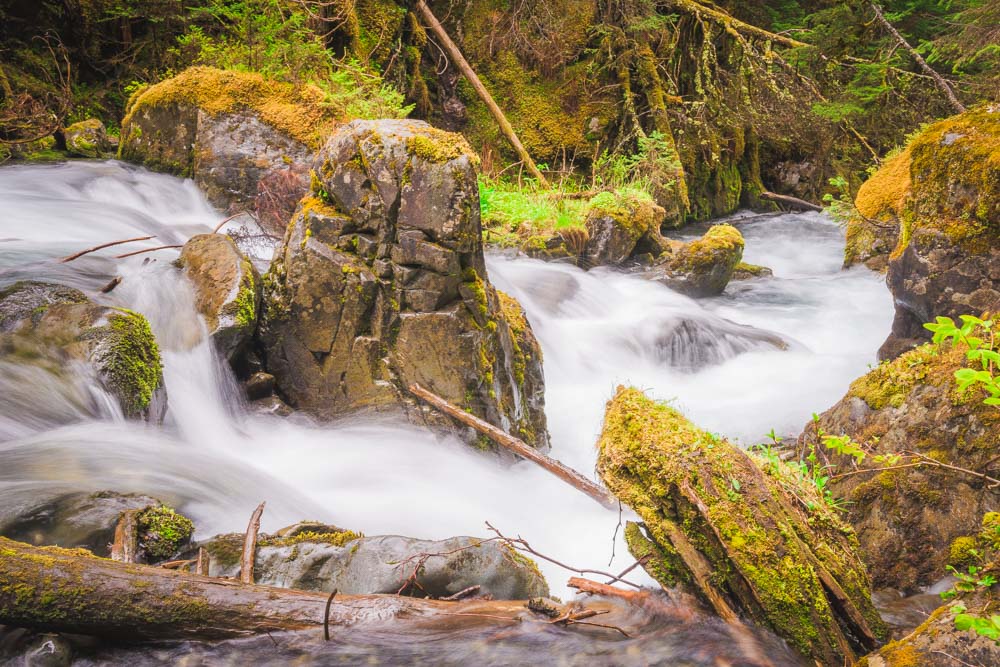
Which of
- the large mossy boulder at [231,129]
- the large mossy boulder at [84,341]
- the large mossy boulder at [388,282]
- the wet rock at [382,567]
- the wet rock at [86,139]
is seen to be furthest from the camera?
the wet rock at [86,139]

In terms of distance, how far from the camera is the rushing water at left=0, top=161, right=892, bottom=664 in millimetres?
3705

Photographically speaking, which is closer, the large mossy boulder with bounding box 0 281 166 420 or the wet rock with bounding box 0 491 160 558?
the wet rock with bounding box 0 491 160 558

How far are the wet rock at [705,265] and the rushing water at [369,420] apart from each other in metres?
0.26

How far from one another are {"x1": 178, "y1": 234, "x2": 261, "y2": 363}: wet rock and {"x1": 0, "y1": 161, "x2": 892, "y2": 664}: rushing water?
0.12m

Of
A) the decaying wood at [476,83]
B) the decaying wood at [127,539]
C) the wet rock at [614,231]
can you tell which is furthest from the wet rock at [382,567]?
the decaying wood at [476,83]

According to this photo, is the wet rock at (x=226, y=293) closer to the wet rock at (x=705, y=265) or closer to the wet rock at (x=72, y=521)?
the wet rock at (x=72, y=521)

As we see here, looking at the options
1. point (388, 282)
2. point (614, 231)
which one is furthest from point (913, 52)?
point (388, 282)

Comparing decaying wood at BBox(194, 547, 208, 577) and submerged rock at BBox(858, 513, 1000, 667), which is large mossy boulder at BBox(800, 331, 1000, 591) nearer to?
submerged rock at BBox(858, 513, 1000, 667)

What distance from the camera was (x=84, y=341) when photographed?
396 centimetres

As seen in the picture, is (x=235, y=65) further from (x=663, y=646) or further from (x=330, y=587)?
(x=663, y=646)

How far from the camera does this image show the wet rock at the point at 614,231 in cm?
1002

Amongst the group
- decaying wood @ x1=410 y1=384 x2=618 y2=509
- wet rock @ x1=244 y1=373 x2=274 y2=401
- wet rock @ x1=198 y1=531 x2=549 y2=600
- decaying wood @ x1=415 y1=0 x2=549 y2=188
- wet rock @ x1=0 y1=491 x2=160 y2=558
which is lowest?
wet rock @ x1=198 y1=531 x2=549 y2=600

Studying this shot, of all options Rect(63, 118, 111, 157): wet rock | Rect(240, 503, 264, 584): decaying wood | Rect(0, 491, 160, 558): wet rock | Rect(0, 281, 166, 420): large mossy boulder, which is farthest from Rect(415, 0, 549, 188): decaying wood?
Rect(0, 491, 160, 558): wet rock

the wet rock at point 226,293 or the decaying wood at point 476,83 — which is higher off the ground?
the decaying wood at point 476,83
